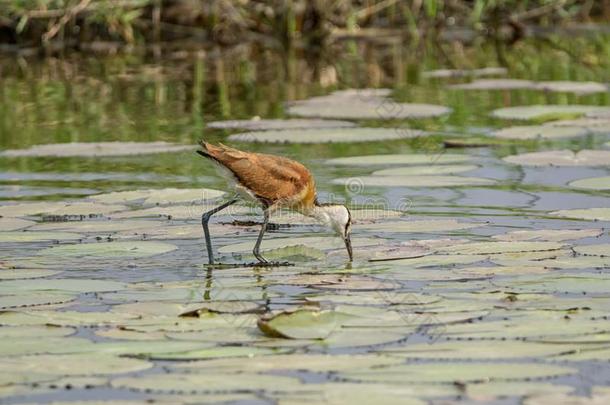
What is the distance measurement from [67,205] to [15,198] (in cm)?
63

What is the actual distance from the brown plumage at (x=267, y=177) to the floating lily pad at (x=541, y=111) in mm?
4115

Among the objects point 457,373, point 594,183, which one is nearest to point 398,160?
point 594,183

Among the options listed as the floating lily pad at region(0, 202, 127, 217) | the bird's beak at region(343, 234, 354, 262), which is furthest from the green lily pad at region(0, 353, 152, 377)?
the floating lily pad at region(0, 202, 127, 217)

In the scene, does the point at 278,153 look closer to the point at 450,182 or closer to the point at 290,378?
the point at 450,182

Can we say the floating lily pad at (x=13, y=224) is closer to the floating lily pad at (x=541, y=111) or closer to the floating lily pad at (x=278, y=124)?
the floating lily pad at (x=278, y=124)

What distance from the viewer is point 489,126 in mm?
10055

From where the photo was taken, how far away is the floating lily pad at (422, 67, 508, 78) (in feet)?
43.0

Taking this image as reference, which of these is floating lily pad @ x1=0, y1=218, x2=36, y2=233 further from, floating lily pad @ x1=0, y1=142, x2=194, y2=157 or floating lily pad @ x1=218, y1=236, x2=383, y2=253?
floating lily pad @ x1=0, y1=142, x2=194, y2=157

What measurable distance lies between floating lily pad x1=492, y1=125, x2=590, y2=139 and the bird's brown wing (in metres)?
3.21

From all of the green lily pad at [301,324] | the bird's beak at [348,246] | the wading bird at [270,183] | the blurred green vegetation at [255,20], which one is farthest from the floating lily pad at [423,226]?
the blurred green vegetation at [255,20]

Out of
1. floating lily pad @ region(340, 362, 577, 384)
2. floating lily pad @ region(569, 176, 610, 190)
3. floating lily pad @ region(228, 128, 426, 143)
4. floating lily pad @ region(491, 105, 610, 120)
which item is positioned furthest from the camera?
floating lily pad @ region(491, 105, 610, 120)

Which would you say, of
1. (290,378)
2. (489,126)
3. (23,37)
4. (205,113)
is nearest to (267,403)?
(290,378)

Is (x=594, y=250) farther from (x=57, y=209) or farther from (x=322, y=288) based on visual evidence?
(x=57, y=209)

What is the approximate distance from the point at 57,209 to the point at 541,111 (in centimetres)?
458
